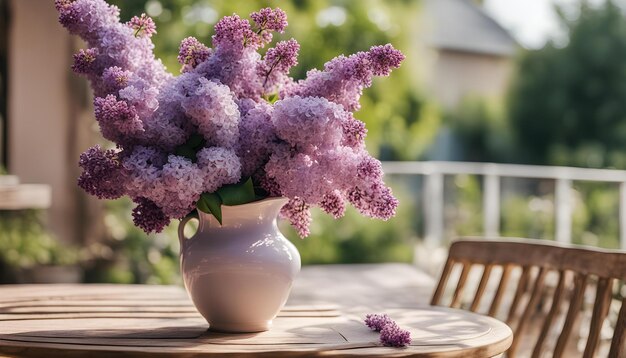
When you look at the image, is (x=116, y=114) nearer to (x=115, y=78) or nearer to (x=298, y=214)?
(x=115, y=78)

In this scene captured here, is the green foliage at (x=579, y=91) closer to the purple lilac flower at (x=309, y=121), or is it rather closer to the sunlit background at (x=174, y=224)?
the sunlit background at (x=174, y=224)

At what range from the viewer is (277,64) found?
1.77 metres

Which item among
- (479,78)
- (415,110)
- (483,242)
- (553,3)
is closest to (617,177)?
(483,242)

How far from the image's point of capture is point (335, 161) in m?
1.62

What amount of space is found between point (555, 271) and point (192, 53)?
0.99 m

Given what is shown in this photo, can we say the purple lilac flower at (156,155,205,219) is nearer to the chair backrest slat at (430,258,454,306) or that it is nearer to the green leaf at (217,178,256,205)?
the green leaf at (217,178,256,205)

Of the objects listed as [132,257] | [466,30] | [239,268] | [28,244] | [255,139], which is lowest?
[132,257]

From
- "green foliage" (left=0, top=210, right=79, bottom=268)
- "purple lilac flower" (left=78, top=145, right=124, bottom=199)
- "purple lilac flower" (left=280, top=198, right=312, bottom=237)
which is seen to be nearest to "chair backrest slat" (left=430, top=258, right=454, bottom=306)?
"purple lilac flower" (left=280, top=198, right=312, bottom=237)

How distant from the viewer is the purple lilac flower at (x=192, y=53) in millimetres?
1807

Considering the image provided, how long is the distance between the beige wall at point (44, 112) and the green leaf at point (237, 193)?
4298mm

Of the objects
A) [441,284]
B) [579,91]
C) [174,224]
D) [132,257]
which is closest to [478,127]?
[579,91]

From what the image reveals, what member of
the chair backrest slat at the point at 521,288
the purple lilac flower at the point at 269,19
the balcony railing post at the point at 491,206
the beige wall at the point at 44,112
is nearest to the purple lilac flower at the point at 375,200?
the purple lilac flower at the point at 269,19

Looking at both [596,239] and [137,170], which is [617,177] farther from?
[137,170]

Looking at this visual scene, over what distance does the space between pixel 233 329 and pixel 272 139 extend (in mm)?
357
